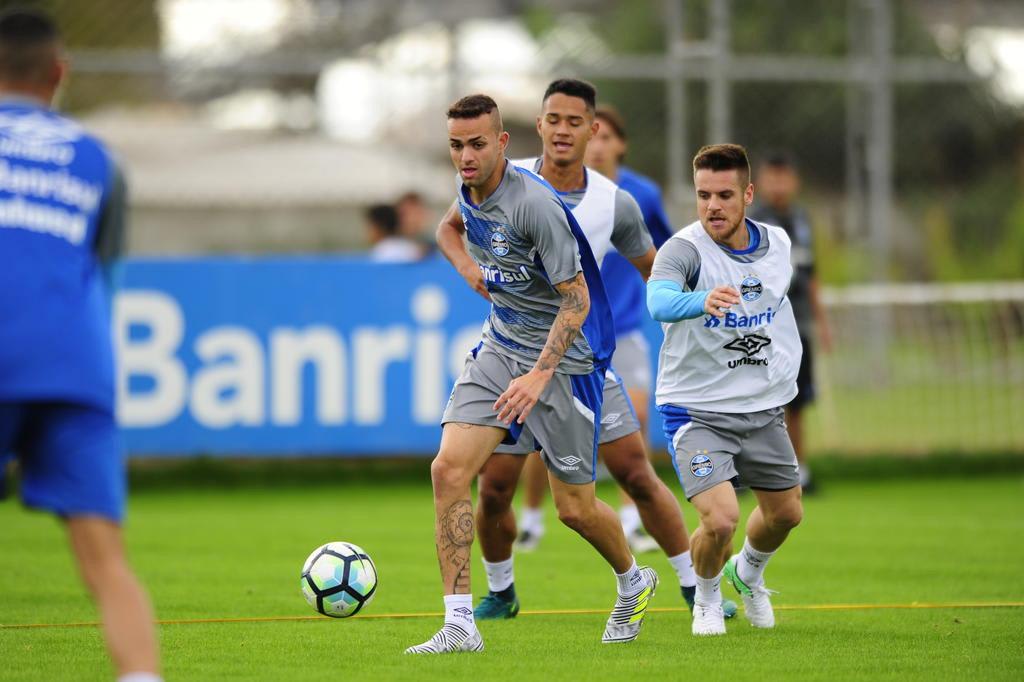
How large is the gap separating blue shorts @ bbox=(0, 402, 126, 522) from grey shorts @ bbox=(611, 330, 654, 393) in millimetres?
5701

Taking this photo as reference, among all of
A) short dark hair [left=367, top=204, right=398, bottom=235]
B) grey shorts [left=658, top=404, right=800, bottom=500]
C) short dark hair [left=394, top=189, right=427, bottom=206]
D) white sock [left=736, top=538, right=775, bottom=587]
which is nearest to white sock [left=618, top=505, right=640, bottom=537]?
white sock [left=736, top=538, right=775, bottom=587]

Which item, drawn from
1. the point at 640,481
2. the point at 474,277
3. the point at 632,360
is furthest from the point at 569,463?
the point at 632,360

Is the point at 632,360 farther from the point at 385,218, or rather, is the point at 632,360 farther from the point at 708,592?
the point at 385,218

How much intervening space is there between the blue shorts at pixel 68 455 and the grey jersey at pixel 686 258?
2955mm

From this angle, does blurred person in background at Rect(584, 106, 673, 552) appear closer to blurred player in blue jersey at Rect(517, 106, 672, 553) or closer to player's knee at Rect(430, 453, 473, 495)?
blurred player in blue jersey at Rect(517, 106, 672, 553)

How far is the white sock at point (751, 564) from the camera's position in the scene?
7551 mm

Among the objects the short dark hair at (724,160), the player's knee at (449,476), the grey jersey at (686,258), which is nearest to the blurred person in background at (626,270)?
the grey jersey at (686,258)

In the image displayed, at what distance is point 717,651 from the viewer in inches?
272

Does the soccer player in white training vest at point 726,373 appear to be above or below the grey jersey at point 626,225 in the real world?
below

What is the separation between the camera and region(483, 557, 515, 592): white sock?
7793 millimetres

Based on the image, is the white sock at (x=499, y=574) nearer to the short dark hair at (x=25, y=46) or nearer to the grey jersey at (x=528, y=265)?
the grey jersey at (x=528, y=265)

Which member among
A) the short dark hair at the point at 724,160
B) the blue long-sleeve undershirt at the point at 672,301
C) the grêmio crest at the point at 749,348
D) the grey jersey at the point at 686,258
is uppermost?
the short dark hair at the point at 724,160

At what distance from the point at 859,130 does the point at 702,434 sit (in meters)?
10.7

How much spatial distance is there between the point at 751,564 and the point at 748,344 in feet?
3.49
